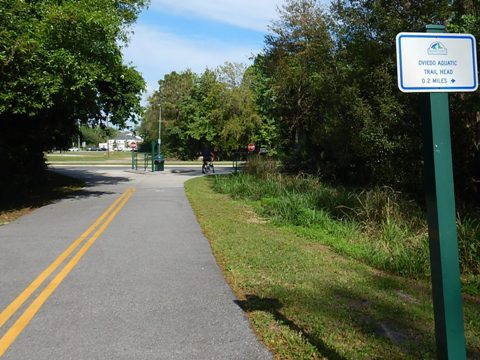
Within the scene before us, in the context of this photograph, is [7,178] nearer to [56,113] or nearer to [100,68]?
[56,113]

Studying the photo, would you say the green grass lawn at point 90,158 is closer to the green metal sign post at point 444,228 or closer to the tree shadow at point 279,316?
the tree shadow at point 279,316

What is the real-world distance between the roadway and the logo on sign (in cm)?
275

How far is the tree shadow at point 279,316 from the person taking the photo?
4352 millimetres

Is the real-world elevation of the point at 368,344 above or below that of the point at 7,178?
below

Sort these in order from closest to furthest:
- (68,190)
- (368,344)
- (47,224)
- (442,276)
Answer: (442,276) → (368,344) → (47,224) → (68,190)

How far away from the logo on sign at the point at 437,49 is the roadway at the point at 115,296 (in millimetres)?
2754

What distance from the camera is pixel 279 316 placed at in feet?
17.3

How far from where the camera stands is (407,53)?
3.15 metres

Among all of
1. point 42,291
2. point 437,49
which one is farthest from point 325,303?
point 42,291

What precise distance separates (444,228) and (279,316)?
8.47 feet

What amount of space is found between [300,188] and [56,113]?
10.5 metres

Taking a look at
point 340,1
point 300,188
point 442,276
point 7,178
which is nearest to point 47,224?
point 7,178

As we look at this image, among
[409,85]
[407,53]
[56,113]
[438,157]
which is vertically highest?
[56,113]

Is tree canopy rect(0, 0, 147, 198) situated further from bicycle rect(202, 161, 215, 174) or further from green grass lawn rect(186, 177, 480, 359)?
bicycle rect(202, 161, 215, 174)
